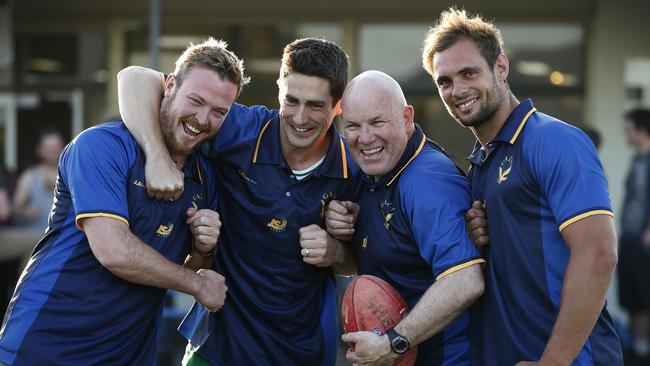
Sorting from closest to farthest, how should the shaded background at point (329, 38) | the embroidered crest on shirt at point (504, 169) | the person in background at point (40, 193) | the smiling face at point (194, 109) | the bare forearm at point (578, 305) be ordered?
the bare forearm at point (578, 305), the embroidered crest on shirt at point (504, 169), the smiling face at point (194, 109), the person in background at point (40, 193), the shaded background at point (329, 38)

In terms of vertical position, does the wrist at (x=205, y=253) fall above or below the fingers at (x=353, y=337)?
above

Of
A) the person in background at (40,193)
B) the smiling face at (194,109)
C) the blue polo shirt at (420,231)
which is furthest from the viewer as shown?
the person in background at (40,193)

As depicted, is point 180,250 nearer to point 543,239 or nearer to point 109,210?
point 109,210

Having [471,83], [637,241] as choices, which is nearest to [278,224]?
[471,83]

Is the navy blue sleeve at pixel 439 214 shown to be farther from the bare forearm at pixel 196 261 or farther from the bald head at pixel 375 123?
the bare forearm at pixel 196 261

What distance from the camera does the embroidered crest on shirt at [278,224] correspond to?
4.49 meters

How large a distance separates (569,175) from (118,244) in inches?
69.5

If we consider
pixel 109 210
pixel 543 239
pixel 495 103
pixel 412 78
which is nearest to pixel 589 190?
pixel 543 239

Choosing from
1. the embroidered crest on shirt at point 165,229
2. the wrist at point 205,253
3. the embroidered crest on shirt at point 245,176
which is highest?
the embroidered crest on shirt at point 245,176

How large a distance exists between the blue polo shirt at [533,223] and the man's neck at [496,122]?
7 centimetres

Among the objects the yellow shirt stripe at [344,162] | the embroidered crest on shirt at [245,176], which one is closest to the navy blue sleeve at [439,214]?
the yellow shirt stripe at [344,162]

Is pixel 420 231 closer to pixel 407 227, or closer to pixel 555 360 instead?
pixel 407 227

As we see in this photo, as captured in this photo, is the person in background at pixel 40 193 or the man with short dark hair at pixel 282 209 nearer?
the man with short dark hair at pixel 282 209

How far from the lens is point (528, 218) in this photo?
12.2ft
